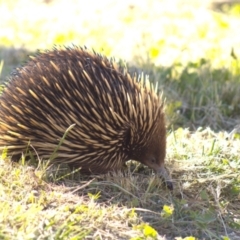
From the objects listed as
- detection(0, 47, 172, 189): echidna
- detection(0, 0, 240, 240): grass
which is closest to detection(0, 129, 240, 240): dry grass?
detection(0, 0, 240, 240): grass

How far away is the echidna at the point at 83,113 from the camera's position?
14.1 ft

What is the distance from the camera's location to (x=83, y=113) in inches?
169

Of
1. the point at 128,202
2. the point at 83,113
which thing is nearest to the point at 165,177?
the point at 128,202

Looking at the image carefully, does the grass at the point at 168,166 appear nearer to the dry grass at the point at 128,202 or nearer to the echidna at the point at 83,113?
the dry grass at the point at 128,202

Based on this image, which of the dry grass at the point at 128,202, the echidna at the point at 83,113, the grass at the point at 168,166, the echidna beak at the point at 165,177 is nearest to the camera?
the dry grass at the point at 128,202

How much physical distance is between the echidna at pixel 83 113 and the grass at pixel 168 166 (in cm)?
13

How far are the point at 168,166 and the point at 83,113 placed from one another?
0.78 metres

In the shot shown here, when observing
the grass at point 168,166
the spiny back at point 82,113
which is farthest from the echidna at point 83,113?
the grass at point 168,166

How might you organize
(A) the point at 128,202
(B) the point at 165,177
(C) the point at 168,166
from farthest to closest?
(C) the point at 168,166 → (B) the point at 165,177 → (A) the point at 128,202

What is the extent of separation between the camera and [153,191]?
4.35 meters

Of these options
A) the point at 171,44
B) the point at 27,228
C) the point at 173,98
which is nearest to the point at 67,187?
the point at 27,228

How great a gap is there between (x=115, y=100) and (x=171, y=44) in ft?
11.4

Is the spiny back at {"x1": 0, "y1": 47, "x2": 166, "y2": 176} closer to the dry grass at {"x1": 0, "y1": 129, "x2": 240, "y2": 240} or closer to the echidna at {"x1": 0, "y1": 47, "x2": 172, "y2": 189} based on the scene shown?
the echidna at {"x1": 0, "y1": 47, "x2": 172, "y2": 189}

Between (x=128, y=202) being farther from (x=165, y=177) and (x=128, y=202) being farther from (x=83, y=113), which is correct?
(x=83, y=113)
